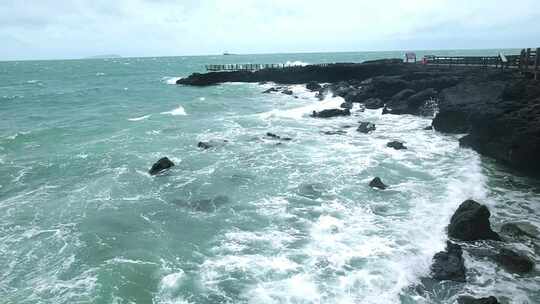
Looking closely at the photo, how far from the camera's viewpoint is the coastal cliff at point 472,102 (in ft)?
70.8

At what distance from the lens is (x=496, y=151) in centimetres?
2341

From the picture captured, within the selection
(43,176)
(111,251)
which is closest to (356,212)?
(111,251)

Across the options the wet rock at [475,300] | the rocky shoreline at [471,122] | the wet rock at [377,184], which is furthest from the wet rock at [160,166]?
the wet rock at [475,300]

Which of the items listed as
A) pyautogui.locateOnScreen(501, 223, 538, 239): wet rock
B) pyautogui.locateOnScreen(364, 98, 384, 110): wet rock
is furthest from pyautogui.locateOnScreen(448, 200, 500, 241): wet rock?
pyautogui.locateOnScreen(364, 98, 384, 110): wet rock

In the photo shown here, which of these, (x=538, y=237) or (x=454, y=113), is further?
(x=454, y=113)

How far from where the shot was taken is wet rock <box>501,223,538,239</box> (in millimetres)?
15117

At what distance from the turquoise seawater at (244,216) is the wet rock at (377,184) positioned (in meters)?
0.32

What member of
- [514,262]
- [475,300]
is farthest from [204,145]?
[475,300]

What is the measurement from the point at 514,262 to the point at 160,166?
18993mm

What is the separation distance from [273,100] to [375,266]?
43409 millimetres

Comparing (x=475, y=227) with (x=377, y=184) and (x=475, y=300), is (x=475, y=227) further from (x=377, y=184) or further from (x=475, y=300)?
(x=377, y=184)

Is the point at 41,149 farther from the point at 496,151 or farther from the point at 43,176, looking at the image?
the point at 496,151

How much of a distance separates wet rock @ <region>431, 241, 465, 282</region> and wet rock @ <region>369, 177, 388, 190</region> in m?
6.64

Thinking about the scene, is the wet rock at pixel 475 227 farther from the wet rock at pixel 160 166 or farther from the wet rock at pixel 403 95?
the wet rock at pixel 403 95
